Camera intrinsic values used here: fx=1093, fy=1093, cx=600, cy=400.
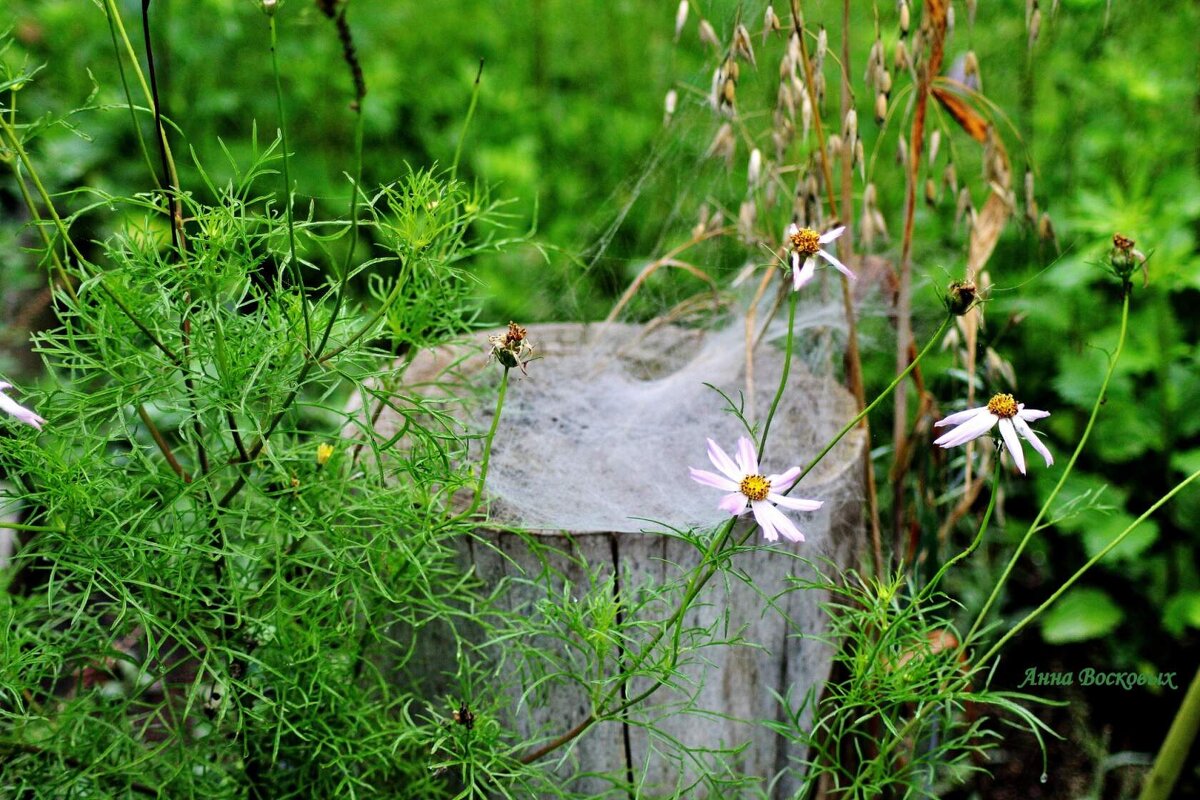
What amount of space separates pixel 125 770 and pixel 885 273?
1.65 meters

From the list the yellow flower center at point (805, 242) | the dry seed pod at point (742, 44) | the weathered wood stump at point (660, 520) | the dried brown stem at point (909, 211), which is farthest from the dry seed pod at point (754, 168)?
the yellow flower center at point (805, 242)

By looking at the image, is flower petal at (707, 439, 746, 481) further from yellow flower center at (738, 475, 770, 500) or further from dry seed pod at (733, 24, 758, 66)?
dry seed pod at (733, 24, 758, 66)

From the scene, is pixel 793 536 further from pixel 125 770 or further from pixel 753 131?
pixel 753 131

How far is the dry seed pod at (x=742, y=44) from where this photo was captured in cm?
170

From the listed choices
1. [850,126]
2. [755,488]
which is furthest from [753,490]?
[850,126]

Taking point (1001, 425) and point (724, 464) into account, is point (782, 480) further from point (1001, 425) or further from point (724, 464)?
point (1001, 425)

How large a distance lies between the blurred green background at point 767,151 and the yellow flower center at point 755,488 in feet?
1.65

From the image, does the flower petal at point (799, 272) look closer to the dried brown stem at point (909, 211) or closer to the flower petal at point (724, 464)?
the flower petal at point (724, 464)

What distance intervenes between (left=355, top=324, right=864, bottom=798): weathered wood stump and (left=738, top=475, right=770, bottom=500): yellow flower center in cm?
28

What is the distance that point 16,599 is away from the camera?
162 centimetres

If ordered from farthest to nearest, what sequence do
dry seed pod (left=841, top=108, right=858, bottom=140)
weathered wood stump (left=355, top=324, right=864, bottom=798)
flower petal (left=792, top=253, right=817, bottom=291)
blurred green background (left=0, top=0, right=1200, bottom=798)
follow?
blurred green background (left=0, top=0, right=1200, bottom=798), dry seed pod (left=841, top=108, right=858, bottom=140), weathered wood stump (left=355, top=324, right=864, bottom=798), flower petal (left=792, top=253, right=817, bottom=291)

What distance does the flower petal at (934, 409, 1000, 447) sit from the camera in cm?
120

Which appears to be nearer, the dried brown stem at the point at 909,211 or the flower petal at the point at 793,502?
the flower petal at the point at 793,502

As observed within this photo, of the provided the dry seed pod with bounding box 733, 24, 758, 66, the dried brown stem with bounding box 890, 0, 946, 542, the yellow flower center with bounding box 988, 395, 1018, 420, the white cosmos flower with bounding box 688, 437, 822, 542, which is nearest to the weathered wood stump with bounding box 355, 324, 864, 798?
the dried brown stem with bounding box 890, 0, 946, 542
